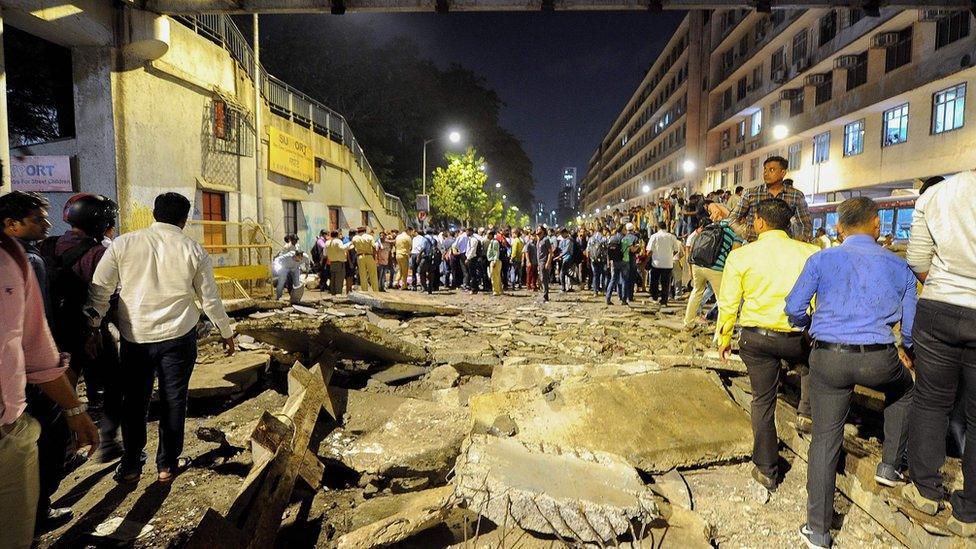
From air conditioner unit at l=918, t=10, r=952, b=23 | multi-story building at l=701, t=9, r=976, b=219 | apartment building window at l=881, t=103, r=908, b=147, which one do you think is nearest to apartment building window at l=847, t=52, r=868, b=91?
multi-story building at l=701, t=9, r=976, b=219

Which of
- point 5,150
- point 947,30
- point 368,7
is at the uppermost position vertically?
point 947,30

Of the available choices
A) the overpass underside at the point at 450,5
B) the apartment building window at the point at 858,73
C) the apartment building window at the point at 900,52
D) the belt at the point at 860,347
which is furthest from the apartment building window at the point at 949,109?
the belt at the point at 860,347

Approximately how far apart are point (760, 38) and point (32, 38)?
35829mm

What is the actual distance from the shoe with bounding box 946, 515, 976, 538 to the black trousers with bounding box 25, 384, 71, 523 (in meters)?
4.99

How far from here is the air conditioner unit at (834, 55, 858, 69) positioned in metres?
22.4

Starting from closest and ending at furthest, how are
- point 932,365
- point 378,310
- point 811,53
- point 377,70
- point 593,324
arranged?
point 932,365, point 593,324, point 378,310, point 811,53, point 377,70

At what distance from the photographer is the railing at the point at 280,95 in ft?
42.3

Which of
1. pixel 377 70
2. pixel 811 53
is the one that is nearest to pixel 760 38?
pixel 811 53

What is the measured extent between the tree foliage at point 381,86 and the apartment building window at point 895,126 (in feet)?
98.6

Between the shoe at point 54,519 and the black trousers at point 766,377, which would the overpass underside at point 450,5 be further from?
the shoe at point 54,519

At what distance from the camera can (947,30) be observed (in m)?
16.9

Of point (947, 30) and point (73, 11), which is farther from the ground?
point (947, 30)

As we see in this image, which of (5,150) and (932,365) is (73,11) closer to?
(5,150)

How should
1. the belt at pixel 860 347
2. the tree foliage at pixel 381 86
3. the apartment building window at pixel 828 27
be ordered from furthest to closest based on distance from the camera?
the tree foliage at pixel 381 86
the apartment building window at pixel 828 27
the belt at pixel 860 347
